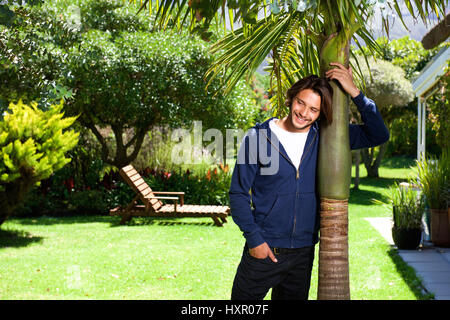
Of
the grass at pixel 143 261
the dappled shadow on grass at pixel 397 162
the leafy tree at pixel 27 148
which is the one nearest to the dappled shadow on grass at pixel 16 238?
the grass at pixel 143 261

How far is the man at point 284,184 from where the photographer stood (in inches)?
111

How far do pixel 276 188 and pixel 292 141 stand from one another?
0.99 ft

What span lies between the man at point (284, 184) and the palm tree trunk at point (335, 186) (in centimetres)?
7

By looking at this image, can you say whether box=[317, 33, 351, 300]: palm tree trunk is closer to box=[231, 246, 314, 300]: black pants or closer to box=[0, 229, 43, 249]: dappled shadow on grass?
box=[231, 246, 314, 300]: black pants

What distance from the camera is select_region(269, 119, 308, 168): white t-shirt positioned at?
115 inches

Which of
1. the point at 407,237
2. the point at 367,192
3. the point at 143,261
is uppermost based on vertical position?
the point at 367,192

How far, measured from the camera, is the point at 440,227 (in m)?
7.59

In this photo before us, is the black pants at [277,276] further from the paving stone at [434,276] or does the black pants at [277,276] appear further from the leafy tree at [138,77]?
the leafy tree at [138,77]

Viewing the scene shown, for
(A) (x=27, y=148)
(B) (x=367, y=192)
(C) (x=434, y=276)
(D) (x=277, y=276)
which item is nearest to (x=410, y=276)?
(C) (x=434, y=276)

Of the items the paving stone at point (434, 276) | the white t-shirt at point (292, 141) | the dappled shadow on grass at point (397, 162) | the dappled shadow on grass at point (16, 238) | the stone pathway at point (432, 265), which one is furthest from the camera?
the dappled shadow on grass at point (397, 162)

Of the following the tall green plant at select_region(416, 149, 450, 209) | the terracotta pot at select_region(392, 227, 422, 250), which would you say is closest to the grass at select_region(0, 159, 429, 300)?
the terracotta pot at select_region(392, 227, 422, 250)

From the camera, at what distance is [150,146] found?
1434 cm

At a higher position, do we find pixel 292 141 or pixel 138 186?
pixel 292 141

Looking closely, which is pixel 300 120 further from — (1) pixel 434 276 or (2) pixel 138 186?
(2) pixel 138 186
